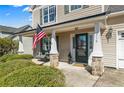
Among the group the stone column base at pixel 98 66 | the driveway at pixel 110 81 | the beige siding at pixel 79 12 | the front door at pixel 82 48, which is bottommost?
the driveway at pixel 110 81

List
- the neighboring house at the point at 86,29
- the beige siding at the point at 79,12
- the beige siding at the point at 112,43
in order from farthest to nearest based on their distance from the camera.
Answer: the beige siding at the point at 79,12 → the beige siding at the point at 112,43 → the neighboring house at the point at 86,29

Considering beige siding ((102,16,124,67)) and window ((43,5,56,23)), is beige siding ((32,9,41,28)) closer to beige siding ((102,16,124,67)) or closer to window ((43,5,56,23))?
window ((43,5,56,23))

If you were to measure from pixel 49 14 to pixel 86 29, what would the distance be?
15.9 ft

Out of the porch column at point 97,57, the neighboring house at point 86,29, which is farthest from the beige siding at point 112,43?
the porch column at point 97,57

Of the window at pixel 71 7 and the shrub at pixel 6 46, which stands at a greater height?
the window at pixel 71 7

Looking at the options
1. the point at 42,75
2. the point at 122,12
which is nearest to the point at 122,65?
the point at 122,12

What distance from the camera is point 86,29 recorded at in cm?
1115

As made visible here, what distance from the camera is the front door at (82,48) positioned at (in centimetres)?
1135

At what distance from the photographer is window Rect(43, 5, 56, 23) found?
14.1 metres

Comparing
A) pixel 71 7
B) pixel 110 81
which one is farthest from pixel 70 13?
pixel 110 81

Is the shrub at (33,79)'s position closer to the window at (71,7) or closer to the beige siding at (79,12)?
the beige siding at (79,12)

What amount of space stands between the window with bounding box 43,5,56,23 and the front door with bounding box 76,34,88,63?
3.54 m

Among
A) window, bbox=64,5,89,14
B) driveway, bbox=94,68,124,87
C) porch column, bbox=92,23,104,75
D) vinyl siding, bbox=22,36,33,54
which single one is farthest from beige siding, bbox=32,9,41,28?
driveway, bbox=94,68,124,87

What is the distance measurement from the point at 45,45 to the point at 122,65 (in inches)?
320
